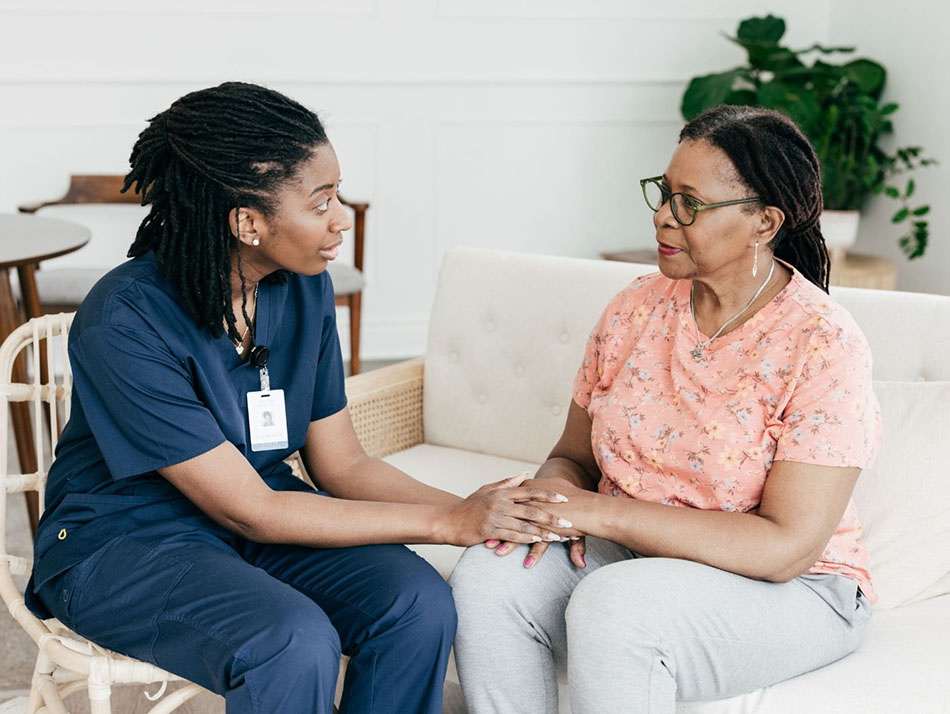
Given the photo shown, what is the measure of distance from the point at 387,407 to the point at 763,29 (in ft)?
8.33

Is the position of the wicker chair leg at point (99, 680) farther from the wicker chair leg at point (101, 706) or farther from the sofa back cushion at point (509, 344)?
the sofa back cushion at point (509, 344)

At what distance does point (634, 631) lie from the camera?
141 cm

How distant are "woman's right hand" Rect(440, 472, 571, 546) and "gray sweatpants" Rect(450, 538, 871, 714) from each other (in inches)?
1.1

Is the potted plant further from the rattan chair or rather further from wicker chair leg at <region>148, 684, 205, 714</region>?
wicker chair leg at <region>148, 684, 205, 714</region>

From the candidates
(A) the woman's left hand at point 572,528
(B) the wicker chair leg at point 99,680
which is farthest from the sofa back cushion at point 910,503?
(B) the wicker chair leg at point 99,680

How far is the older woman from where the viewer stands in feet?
4.72

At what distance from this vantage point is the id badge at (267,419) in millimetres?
1634

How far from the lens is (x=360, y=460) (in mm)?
1819

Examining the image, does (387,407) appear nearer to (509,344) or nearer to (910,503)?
(509,344)

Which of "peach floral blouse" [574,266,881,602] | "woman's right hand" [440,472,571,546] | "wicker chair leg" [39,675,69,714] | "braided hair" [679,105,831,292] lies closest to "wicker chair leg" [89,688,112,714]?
"wicker chair leg" [39,675,69,714]

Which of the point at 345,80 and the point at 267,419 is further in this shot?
the point at 345,80

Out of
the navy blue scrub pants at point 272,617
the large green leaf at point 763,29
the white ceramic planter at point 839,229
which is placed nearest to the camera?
the navy blue scrub pants at point 272,617

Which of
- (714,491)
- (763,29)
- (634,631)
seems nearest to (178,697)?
Result: (634,631)

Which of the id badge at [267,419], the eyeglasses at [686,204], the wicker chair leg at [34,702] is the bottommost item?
the wicker chair leg at [34,702]
